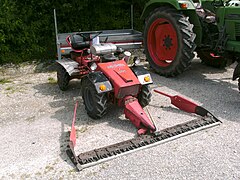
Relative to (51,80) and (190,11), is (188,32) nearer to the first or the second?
(190,11)

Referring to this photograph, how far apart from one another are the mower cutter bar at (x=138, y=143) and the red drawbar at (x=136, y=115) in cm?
15

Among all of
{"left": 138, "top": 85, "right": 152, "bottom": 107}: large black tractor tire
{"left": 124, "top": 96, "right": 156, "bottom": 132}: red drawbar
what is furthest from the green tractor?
{"left": 124, "top": 96, "right": 156, "bottom": 132}: red drawbar

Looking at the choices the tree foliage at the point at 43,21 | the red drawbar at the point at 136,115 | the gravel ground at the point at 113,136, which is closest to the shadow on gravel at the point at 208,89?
the gravel ground at the point at 113,136

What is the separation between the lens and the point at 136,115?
356 cm

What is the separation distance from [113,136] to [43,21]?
4866mm

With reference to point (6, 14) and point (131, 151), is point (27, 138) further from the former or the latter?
point (6, 14)

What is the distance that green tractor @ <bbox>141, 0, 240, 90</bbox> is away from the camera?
16.3 feet

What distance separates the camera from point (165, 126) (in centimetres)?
376

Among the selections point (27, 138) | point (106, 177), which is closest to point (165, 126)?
point (106, 177)

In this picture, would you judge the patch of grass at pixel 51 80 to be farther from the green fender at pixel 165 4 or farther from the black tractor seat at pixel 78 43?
the green fender at pixel 165 4

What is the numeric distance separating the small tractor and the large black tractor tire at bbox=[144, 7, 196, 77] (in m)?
1.20

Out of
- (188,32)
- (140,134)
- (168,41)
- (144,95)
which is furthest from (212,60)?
(140,134)

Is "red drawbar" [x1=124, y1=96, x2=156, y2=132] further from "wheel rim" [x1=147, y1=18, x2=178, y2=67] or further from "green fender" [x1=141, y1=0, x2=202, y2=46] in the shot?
"green fender" [x1=141, y1=0, x2=202, y2=46]

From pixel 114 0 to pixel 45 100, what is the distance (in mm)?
4507
